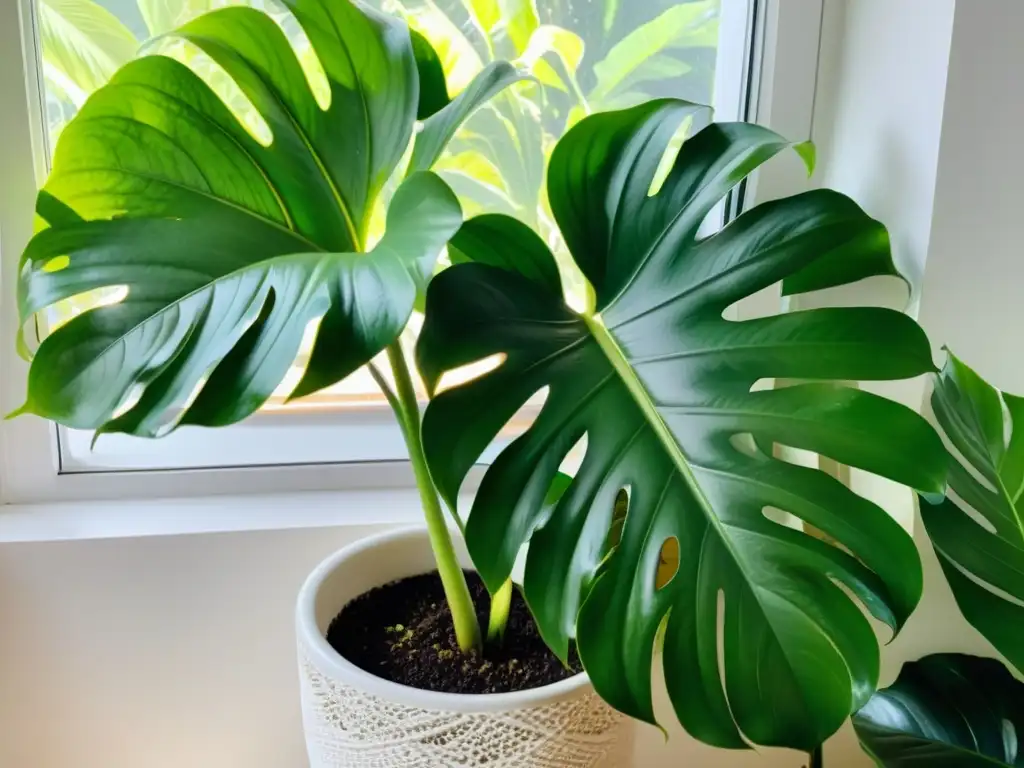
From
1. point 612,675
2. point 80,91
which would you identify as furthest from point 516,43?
point 612,675

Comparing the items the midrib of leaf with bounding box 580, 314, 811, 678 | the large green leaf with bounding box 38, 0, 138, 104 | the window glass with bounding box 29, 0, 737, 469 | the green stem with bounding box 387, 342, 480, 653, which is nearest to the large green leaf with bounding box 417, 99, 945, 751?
the midrib of leaf with bounding box 580, 314, 811, 678

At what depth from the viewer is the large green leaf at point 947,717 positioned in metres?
0.74

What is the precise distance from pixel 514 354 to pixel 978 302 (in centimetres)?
52

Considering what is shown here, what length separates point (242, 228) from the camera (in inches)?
26.3

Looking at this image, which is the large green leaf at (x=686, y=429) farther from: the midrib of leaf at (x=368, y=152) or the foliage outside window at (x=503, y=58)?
the foliage outside window at (x=503, y=58)

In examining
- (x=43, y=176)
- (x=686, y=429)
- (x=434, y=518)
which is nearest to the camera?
(x=686, y=429)

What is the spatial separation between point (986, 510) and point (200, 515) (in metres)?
0.82

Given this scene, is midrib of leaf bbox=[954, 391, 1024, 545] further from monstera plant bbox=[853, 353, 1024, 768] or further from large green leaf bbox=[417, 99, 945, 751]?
large green leaf bbox=[417, 99, 945, 751]

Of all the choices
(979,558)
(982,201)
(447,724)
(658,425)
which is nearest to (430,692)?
(447,724)

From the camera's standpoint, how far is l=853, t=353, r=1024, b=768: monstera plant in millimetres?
759

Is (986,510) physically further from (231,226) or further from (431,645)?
(231,226)

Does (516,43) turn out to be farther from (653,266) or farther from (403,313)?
(403,313)

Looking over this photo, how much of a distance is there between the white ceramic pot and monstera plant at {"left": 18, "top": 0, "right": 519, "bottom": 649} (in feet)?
0.40

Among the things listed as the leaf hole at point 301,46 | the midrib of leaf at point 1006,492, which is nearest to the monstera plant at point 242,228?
the leaf hole at point 301,46
